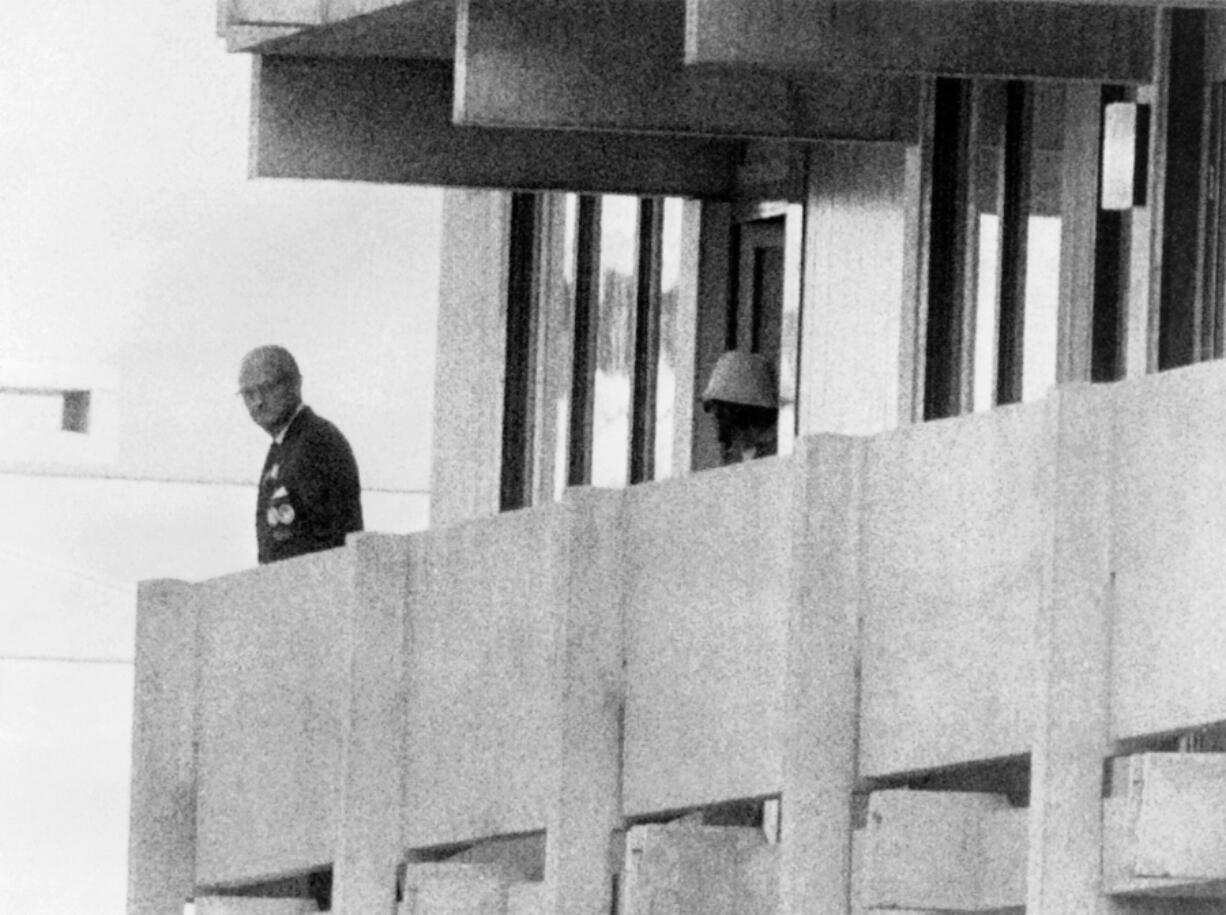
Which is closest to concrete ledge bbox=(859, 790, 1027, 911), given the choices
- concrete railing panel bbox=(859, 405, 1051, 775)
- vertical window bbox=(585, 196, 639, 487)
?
concrete railing panel bbox=(859, 405, 1051, 775)

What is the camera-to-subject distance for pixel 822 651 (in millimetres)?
10352

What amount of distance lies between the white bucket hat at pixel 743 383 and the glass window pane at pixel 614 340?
323cm

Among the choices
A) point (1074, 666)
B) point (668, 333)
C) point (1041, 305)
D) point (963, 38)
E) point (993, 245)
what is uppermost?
point (963, 38)

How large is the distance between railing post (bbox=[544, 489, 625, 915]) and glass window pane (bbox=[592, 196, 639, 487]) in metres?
8.65

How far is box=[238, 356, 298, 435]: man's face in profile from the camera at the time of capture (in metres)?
Answer: 16.7

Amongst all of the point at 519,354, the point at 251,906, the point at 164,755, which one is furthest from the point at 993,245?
the point at 519,354

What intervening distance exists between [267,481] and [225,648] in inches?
91.7

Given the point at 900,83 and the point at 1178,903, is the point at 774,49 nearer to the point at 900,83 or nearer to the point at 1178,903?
the point at 900,83

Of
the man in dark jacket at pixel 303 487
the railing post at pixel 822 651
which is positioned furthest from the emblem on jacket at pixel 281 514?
the railing post at pixel 822 651

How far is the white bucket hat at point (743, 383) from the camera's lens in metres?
16.6

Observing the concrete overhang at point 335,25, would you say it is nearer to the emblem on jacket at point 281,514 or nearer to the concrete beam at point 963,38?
the emblem on jacket at point 281,514

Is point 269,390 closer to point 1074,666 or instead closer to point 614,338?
point 614,338

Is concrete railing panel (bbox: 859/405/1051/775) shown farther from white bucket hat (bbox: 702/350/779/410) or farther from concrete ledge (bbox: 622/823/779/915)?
white bucket hat (bbox: 702/350/779/410)

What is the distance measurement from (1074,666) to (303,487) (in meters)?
7.19
